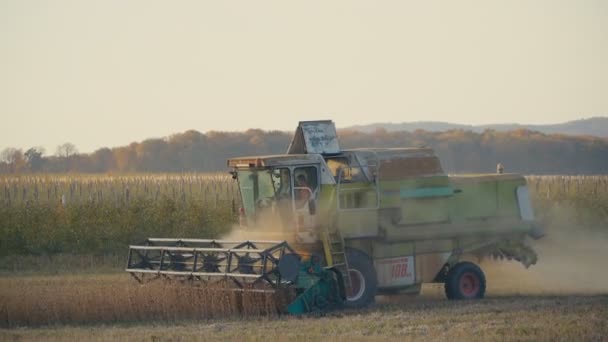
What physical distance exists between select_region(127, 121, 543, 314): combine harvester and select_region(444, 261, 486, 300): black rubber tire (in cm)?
2

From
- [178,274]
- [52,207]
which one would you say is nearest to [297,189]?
[178,274]

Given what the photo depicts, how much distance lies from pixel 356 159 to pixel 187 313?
445cm

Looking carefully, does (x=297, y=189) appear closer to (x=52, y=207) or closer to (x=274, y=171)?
(x=274, y=171)

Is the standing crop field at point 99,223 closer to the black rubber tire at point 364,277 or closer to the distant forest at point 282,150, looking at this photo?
the black rubber tire at point 364,277

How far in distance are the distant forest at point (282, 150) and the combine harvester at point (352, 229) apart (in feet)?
161

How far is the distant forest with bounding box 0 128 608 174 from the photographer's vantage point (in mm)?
71125

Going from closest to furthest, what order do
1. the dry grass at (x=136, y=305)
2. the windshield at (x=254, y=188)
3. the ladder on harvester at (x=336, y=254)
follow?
the dry grass at (x=136, y=305) → the ladder on harvester at (x=336, y=254) → the windshield at (x=254, y=188)

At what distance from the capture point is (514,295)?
65.6 ft

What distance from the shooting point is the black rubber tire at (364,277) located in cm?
1778

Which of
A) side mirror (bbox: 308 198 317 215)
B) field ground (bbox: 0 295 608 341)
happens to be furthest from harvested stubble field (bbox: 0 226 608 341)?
side mirror (bbox: 308 198 317 215)

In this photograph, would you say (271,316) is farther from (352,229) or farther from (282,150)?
(282,150)

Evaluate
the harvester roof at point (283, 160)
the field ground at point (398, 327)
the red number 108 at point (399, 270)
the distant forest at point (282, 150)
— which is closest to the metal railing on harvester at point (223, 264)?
the field ground at point (398, 327)

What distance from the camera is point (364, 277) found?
17.8 m

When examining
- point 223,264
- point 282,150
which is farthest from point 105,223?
point 282,150
